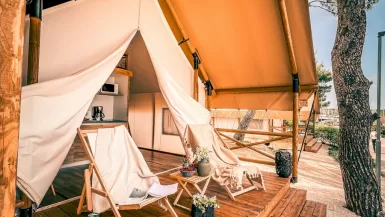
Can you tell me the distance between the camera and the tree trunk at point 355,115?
145 inches

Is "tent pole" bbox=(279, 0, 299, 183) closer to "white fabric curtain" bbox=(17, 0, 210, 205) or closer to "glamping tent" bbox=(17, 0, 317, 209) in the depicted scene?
"glamping tent" bbox=(17, 0, 317, 209)

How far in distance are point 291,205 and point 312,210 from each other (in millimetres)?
318

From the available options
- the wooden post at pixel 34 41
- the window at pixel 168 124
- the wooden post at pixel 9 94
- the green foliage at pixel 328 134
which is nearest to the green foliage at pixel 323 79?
the green foliage at pixel 328 134

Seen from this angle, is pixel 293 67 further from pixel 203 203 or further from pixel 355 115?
pixel 203 203

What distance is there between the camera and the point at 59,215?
7.72ft

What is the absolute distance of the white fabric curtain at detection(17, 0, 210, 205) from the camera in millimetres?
2072

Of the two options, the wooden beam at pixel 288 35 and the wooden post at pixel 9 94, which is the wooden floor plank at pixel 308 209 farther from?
the wooden post at pixel 9 94

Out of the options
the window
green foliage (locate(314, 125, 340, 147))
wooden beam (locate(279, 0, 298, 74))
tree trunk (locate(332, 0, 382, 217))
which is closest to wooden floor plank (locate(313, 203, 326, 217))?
tree trunk (locate(332, 0, 382, 217))

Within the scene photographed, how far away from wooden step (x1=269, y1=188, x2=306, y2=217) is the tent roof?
1752 mm

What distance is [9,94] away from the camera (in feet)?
3.11

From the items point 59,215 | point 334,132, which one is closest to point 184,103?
point 59,215

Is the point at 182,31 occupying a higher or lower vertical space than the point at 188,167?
higher

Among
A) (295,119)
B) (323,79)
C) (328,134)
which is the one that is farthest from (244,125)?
(323,79)

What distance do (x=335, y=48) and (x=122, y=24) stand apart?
4.01m
